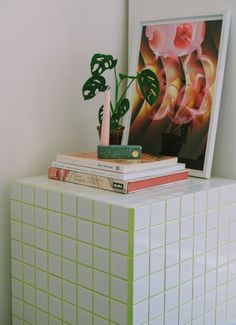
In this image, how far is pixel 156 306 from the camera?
4.67 ft

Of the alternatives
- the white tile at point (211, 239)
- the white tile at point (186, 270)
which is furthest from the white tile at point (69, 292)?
the white tile at point (211, 239)

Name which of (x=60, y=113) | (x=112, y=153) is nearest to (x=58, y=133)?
(x=60, y=113)

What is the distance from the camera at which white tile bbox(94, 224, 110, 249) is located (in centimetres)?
139

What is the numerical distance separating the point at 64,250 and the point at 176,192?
1.23ft

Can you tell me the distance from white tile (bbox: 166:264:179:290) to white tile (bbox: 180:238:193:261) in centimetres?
4

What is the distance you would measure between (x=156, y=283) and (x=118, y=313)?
0.13 m

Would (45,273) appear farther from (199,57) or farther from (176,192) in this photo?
(199,57)

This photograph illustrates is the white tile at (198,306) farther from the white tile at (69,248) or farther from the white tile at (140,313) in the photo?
the white tile at (69,248)

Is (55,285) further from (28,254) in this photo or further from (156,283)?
(156,283)

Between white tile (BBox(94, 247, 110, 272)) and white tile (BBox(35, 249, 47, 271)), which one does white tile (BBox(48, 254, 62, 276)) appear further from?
white tile (BBox(94, 247, 110, 272))

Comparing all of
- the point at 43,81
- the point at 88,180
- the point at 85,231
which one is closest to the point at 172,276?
the point at 85,231

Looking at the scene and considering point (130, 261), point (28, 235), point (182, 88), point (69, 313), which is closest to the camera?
point (130, 261)

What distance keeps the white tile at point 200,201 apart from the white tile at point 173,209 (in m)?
0.08

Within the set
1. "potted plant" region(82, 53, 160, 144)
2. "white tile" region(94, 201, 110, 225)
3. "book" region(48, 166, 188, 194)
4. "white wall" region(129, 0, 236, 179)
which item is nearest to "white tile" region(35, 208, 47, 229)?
"book" region(48, 166, 188, 194)
